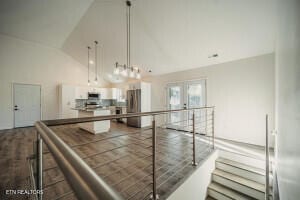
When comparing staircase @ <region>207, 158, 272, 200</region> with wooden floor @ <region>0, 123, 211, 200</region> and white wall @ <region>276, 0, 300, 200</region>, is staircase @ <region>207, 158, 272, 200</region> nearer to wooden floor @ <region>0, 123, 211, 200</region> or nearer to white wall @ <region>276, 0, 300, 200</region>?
wooden floor @ <region>0, 123, 211, 200</region>

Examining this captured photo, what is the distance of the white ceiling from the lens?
3.83m

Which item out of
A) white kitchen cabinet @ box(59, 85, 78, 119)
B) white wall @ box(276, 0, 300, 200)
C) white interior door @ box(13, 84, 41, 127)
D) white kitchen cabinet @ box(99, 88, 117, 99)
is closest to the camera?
white wall @ box(276, 0, 300, 200)

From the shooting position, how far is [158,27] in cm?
354

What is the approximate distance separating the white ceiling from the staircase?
569cm

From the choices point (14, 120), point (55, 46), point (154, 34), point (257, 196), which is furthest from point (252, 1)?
point (14, 120)

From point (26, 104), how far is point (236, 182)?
26.4 feet

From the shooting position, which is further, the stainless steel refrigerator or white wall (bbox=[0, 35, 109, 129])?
the stainless steel refrigerator

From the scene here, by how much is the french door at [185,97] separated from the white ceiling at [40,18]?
13.3 feet

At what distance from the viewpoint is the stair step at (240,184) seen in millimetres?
2436

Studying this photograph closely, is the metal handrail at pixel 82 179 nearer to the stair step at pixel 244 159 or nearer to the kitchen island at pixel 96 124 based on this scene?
the stair step at pixel 244 159

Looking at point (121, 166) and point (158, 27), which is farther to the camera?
point (158, 27)

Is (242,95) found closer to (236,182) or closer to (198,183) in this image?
(236,182)

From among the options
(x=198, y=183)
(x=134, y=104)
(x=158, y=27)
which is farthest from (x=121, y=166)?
(x=134, y=104)

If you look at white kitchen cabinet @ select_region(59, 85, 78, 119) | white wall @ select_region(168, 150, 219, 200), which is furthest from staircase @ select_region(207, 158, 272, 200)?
white kitchen cabinet @ select_region(59, 85, 78, 119)
